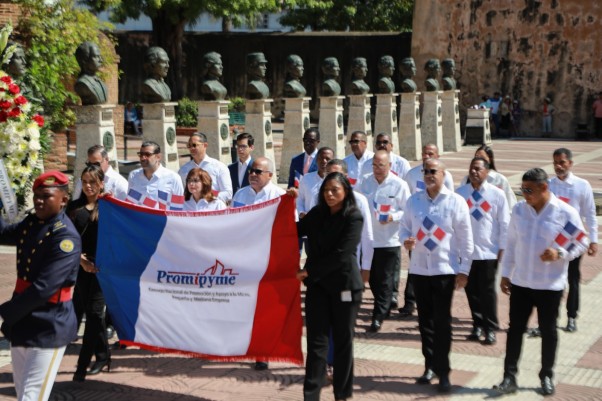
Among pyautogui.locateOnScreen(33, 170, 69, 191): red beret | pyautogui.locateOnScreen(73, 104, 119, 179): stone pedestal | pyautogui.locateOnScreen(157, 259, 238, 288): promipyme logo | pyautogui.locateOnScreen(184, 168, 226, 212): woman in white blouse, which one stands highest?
pyautogui.locateOnScreen(73, 104, 119, 179): stone pedestal

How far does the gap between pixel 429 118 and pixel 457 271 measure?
21217 mm

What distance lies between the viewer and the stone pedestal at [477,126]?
3173cm

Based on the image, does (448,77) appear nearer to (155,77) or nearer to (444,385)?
(155,77)

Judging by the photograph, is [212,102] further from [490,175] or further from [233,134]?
[490,175]

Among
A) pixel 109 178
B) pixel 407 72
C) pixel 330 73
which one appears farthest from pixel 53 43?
pixel 109 178

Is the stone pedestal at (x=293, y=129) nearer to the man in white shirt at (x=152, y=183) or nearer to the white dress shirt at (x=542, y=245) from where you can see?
the man in white shirt at (x=152, y=183)

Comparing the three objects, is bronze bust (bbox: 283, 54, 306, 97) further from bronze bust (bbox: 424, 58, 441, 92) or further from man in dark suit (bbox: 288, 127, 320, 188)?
man in dark suit (bbox: 288, 127, 320, 188)

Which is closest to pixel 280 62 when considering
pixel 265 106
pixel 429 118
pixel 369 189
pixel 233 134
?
pixel 429 118

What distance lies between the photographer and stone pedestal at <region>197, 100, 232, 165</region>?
18141mm

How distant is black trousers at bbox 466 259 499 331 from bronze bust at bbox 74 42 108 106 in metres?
7.17

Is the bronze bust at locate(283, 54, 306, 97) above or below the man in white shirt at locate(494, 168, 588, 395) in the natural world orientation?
above

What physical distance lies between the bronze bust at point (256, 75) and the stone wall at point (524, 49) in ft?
66.3

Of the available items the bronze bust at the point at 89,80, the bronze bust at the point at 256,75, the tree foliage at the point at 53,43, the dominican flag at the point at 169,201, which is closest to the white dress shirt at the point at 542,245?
the dominican flag at the point at 169,201

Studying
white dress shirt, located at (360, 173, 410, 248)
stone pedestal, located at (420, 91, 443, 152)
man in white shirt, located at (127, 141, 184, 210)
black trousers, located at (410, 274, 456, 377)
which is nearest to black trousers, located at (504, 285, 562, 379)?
black trousers, located at (410, 274, 456, 377)
